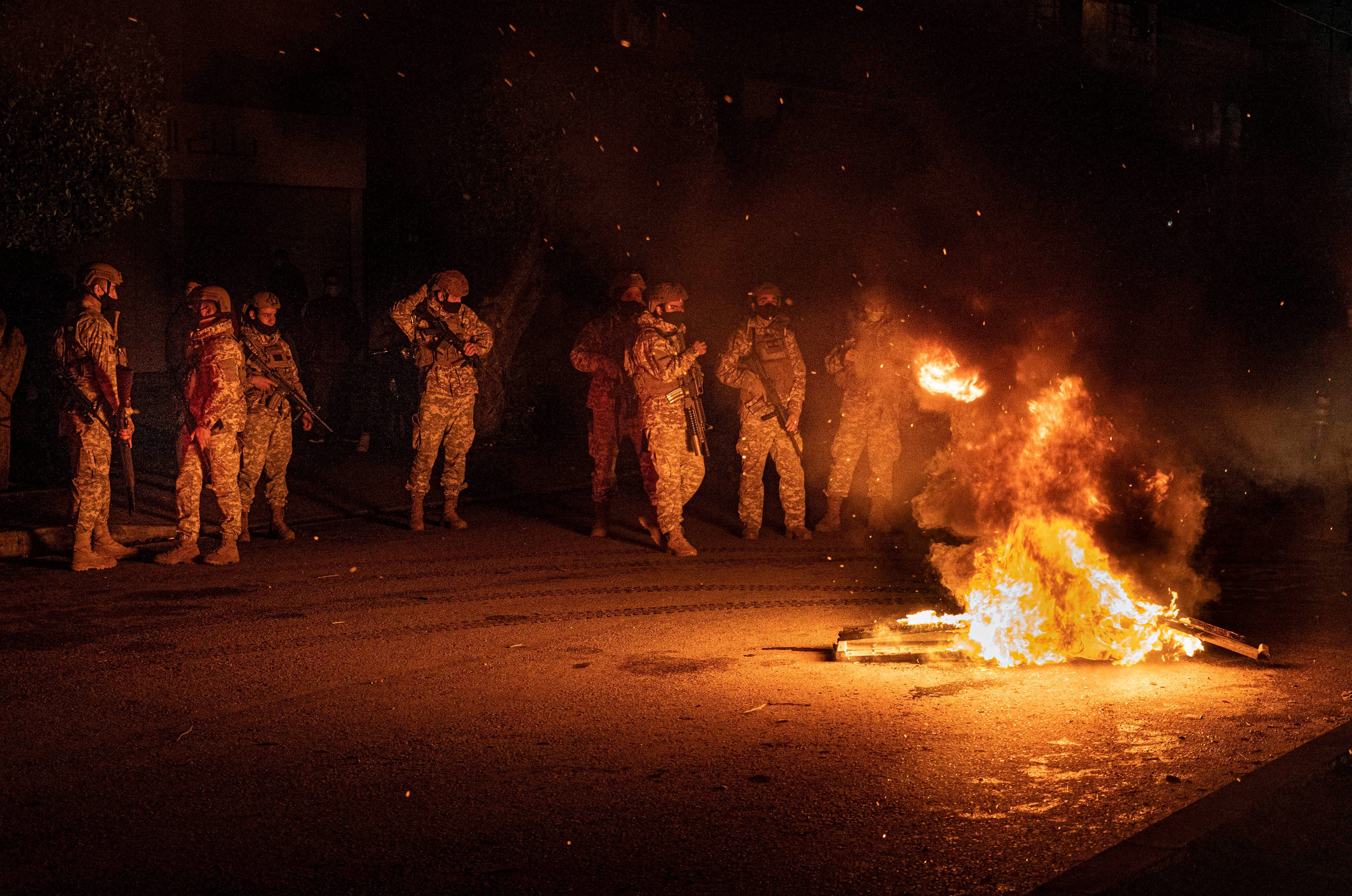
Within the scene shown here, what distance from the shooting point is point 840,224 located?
17266 millimetres

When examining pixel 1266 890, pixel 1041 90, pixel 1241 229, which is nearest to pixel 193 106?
pixel 1041 90

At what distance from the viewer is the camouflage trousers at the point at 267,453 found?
9.57 meters

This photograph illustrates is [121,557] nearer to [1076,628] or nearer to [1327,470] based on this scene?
[1076,628]

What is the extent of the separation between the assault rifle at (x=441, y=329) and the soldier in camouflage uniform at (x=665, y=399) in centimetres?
135

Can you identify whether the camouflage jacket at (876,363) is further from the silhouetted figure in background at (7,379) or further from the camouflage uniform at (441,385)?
the silhouetted figure in background at (7,379)

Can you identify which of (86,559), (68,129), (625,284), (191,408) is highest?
(68,129)

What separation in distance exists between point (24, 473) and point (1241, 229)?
20.5 meters

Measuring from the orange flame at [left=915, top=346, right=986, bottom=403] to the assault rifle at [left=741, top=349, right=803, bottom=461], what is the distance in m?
1.10

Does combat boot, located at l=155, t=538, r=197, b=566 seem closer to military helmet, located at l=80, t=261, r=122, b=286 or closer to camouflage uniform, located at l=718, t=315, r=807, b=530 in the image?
military helmet, located at l=80, t=261, r=122, b=286

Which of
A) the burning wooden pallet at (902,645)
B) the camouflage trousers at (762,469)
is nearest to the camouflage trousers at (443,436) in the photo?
the camouflage trousers at (762,469)

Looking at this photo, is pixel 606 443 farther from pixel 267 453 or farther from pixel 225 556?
pixel 225 556

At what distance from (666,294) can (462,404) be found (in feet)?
6.51

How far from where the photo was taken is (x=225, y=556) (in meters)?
9.00

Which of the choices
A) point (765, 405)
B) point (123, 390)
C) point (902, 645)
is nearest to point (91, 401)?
point (123, 390)
